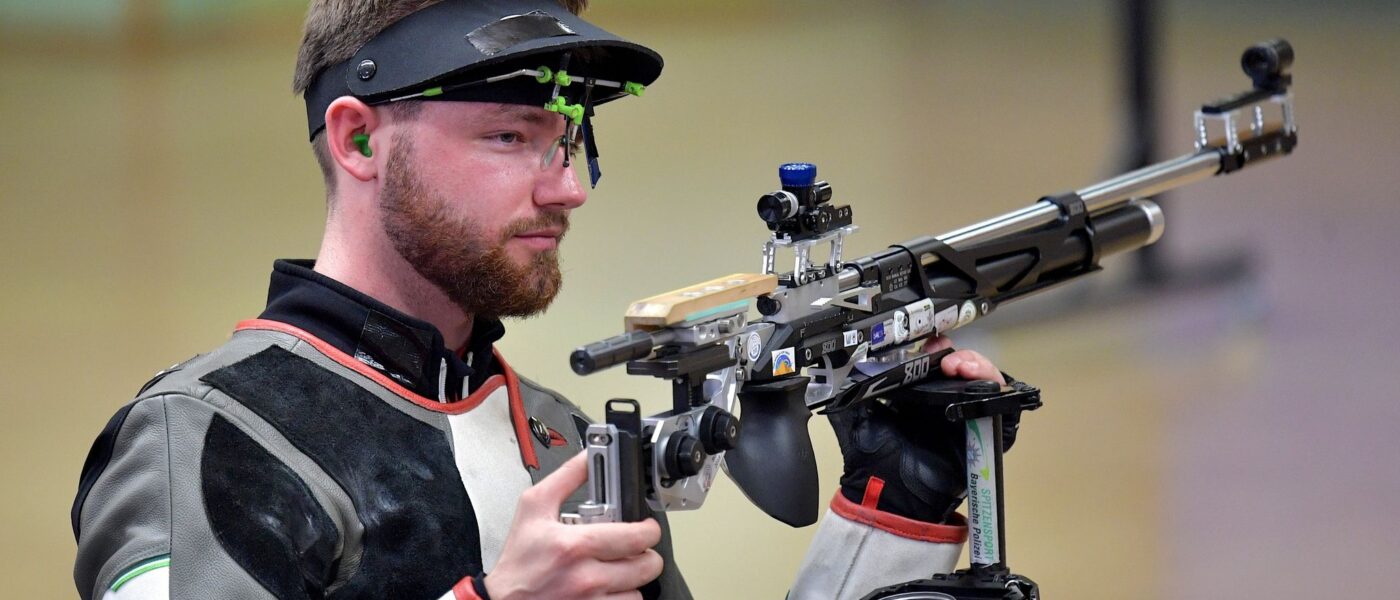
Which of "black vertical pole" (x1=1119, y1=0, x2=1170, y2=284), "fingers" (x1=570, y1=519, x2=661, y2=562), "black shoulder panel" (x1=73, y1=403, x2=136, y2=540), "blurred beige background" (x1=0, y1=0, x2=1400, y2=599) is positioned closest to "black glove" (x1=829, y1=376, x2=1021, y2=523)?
"fingers" (x1=570, y1=519, x2=661, y2=562)

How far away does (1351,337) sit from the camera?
2.97 meters

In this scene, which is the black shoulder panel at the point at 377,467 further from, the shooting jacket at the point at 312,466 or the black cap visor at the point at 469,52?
the black cap visor at the point at 469,52

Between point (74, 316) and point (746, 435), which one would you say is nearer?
point (746, 435)

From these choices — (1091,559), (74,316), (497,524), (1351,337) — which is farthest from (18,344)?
(1351,337)

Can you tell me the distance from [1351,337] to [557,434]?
2.00 m

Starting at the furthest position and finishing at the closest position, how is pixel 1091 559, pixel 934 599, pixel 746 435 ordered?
1. pixel 1091 559
2. pixel 934 599
3. pixel 746 435

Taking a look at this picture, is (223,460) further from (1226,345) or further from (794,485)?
(1226,345)

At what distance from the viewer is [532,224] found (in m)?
1.36

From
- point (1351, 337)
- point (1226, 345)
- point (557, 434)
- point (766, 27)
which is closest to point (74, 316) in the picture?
point (766, 27)

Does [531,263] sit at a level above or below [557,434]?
above

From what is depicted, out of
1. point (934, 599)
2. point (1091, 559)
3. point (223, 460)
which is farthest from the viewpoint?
point (1091, 559)

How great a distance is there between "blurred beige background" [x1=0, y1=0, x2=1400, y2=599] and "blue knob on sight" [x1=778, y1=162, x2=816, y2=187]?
1360mm

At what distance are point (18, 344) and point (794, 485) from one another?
6.70 ft

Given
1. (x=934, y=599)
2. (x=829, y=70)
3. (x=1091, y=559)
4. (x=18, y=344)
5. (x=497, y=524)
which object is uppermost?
(x=829, y=70)
